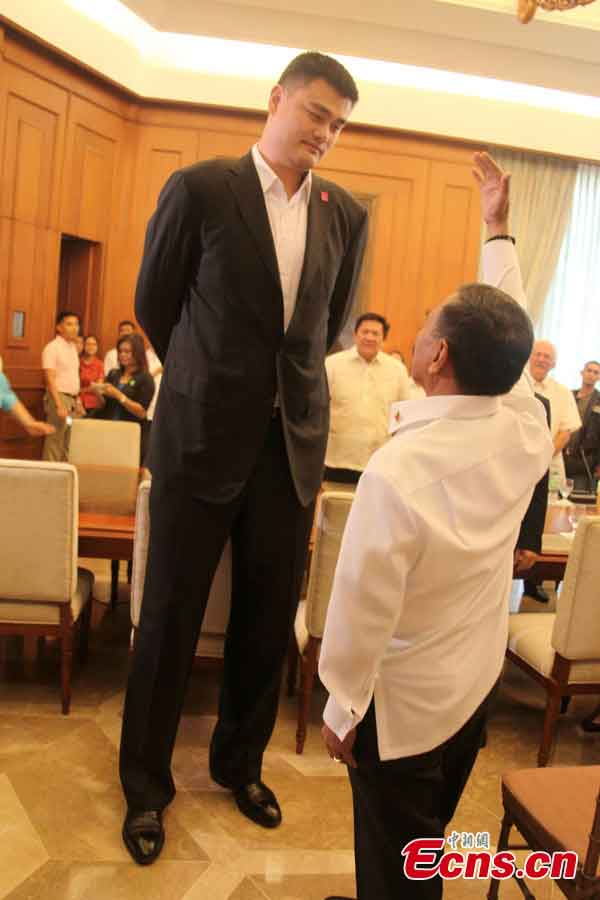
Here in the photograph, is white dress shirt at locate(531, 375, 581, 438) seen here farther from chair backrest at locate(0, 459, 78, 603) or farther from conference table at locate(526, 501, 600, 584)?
chair backrest at locate(0, 459, 78, 603)

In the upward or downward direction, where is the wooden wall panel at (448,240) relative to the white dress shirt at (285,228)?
upward

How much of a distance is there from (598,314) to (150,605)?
7231 mm

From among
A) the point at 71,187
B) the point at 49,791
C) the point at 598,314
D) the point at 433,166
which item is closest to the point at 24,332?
the point at 71,187

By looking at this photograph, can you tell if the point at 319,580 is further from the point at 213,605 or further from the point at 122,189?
the point at 122,189

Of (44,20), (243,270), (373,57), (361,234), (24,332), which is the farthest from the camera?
(373,57)

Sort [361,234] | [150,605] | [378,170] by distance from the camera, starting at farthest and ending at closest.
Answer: [378,170] → [361,234] → [150,605]

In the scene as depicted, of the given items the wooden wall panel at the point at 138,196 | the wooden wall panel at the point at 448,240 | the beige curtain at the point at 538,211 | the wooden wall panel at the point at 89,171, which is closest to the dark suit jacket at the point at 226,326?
the wooden wall panel at the point at 89,171

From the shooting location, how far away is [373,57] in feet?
22.4

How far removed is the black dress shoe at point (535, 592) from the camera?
4.57m

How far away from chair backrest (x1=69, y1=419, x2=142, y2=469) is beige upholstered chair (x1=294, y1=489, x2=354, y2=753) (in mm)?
1623

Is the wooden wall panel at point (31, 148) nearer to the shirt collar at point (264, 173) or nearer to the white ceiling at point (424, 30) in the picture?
the white ceiling at point (424, 30)

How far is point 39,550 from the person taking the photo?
2537mm

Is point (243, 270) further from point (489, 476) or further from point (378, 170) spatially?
point (378, 170)

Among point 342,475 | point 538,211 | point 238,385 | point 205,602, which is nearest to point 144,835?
point 205,602
